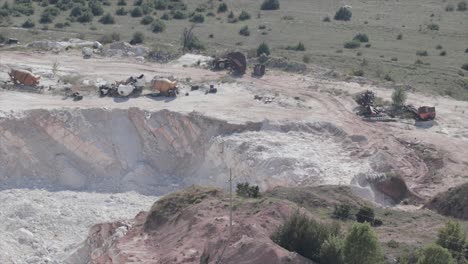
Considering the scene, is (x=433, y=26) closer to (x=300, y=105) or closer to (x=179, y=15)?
(x=179, y=15)

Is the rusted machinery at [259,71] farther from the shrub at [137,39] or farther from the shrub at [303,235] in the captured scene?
the shrub at [303,235]

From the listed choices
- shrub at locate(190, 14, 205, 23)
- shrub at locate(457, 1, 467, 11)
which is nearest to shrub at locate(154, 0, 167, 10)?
shrub at locate(190, 14, 205, 23)

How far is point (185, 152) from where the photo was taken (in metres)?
A: 52.2

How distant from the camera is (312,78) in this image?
61.3 metres

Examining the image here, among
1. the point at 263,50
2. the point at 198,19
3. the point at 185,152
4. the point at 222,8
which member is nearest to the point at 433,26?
the point at 222,8

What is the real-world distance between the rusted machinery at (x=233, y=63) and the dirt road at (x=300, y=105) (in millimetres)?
1012

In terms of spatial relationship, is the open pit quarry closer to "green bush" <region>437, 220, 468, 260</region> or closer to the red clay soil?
the red clay soil

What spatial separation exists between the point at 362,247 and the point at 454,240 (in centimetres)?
429

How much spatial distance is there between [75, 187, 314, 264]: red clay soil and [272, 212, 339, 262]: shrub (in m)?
0.62

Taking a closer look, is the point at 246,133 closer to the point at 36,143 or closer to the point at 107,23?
the point at 36,143

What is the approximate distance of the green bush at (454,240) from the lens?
33688 mm

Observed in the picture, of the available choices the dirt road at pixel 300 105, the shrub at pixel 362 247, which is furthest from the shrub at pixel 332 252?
the dirt road at pixel 300 105

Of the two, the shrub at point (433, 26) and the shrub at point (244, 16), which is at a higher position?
the shrub at point (433, 26)

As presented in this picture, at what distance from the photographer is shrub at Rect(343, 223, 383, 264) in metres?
31.7
